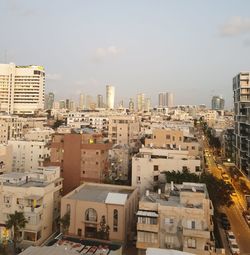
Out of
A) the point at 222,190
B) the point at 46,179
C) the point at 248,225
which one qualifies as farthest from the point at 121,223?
the point at 248,225

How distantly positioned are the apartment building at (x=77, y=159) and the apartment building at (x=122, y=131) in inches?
788

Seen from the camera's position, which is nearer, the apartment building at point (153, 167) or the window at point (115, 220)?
the window at point (115, 220)

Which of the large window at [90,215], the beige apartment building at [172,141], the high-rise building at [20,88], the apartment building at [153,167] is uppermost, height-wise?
the high-rise building at [20,88]

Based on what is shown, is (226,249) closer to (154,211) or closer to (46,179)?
(154,211)

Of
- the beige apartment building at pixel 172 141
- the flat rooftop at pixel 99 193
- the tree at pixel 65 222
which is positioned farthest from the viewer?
the beige apartment building at pixel 172 141

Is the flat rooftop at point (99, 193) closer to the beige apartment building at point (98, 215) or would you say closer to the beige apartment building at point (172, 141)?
the beige apartment building at point (98, 215)

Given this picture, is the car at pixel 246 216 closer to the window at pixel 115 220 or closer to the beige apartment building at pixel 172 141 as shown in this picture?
the beige apartment building at pixel 172 141

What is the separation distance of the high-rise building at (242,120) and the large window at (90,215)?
32.2 meters

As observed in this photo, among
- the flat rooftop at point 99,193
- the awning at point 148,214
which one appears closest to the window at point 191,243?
the awning at point 148,214

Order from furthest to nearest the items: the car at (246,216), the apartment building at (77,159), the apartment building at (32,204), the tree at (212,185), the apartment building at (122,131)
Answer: the apartment building at (122,131)
the apartment building at (77,159)
the car at (246,216)
the tree at (212,185)
the apartment building at (32,204)

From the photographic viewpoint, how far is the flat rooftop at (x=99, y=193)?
24.7 metres

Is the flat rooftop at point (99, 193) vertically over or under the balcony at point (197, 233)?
over

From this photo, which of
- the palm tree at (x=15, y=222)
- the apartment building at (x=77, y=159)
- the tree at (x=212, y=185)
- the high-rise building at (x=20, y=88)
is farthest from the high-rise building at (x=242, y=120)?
the high-rise building at (x=20, y=88)

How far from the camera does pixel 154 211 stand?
20938mm
